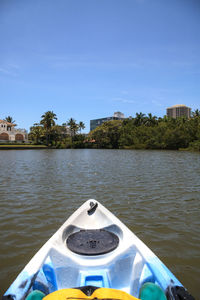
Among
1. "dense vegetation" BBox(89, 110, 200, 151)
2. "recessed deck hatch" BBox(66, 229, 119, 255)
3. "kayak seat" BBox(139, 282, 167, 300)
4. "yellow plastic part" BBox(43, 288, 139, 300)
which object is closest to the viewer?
"yellow plastic part" BBox(43, 288, 139, 300)

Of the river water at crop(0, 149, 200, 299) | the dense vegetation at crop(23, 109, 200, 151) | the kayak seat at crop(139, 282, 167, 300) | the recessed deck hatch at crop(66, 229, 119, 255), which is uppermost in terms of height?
the dense vegetation at crop(23, 109, 200, 151)

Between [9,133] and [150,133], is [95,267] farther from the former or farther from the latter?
[9,133]

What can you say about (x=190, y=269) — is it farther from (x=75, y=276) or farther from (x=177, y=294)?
(x=75, y=276)

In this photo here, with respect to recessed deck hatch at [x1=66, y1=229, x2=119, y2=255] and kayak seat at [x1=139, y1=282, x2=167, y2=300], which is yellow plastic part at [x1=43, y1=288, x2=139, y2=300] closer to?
kayak seat at [x1=139, y1=282, x2=167, y2=300]

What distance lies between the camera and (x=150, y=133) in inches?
3051

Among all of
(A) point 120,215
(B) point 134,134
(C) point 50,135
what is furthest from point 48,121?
(A) point 120,215

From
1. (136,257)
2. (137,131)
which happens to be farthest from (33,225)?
(137,131)

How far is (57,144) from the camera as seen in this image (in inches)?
3391

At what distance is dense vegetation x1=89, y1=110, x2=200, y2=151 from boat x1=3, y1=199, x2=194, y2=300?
6420 cm

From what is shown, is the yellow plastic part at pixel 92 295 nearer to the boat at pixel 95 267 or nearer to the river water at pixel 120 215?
the boat at pixel 95 267

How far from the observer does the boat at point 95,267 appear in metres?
2.62

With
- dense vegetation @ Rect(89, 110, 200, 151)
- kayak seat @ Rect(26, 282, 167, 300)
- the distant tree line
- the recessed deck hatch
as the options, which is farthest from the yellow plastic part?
the distant tree line

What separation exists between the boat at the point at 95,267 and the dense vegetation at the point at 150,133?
211 ft

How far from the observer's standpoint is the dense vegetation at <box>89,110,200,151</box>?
224 ft
